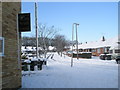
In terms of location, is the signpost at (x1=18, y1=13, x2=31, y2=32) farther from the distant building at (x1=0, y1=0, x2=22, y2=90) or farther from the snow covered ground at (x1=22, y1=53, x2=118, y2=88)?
the snow covered ground at (x1=22, y1=53, x2=118, y2=88)

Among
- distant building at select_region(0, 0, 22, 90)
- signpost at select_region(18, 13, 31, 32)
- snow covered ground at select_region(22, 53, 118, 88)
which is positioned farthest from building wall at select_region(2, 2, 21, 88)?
snow covered ground at select_region(22, 53, 118, 88)

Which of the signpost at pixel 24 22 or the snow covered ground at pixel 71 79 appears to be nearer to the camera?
the signpost at pixel 24 22

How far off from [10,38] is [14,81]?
1.71m

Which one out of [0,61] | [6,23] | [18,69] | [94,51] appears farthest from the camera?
[94,51]

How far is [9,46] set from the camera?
8.05m

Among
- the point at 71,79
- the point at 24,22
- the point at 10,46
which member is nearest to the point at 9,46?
the point at 10,46

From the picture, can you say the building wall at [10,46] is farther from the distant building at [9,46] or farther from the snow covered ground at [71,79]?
the snow covered ground at [71,79]

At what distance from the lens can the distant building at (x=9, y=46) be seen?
7395 mm

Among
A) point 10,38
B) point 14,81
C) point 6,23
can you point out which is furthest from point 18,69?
point 6,23

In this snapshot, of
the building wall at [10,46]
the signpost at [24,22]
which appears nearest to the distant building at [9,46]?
the building wall at [10,46]

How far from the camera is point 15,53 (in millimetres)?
8719

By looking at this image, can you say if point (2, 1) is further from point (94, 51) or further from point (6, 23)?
point (94, 51)

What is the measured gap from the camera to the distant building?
7.39 meters

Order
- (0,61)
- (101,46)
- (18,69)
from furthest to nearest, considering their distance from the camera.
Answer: (101,46), (18,69), (0,61)
